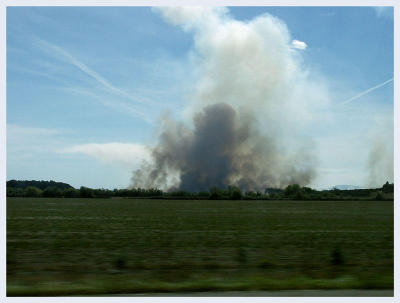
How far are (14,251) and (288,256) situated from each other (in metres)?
14.8

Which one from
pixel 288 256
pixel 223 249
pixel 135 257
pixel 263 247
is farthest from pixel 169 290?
pixel 263 247

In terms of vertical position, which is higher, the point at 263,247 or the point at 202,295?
the point at 202,295

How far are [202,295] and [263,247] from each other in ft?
56.4

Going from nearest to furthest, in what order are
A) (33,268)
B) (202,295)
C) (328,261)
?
(202,295) < (33,268) < (328,261)

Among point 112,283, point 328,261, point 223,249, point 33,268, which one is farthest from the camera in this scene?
point 223,249

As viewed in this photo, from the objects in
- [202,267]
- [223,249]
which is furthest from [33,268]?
[223,249]

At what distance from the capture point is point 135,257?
2059 centimetres

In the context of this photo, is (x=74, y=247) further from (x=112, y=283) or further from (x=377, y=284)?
(x=377, y=284)

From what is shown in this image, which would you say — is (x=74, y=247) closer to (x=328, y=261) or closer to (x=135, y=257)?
(x=135, y=257)

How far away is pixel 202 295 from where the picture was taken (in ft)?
31.5

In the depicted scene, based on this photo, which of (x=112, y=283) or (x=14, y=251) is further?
(x=14, y=251)

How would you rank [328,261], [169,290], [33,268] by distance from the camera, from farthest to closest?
[328,261]
[33,268]
[169,290]

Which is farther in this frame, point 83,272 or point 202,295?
point 83,272

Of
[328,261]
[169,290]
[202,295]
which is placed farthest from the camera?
[328,261]
